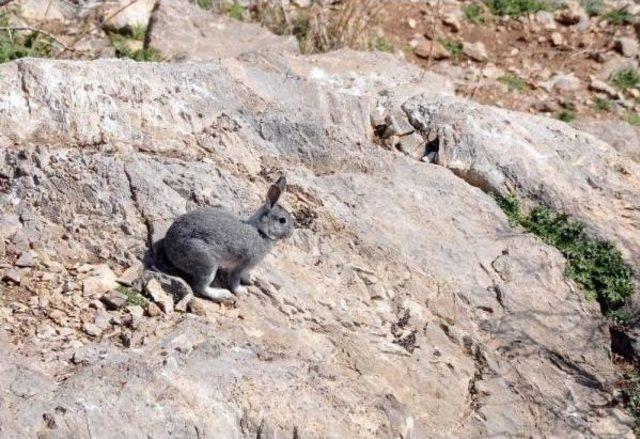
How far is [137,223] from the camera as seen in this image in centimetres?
609

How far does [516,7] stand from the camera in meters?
12.5

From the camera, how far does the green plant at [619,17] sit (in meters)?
12.6

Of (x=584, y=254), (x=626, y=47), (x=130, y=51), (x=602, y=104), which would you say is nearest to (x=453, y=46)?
(x=602, y=104)

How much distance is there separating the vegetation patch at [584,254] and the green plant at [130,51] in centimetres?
401

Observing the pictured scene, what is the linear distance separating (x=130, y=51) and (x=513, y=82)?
512 centimetres

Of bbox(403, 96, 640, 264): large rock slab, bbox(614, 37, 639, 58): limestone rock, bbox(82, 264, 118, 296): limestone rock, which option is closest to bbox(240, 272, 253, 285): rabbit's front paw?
bbox(82, 264, 118, 296): limestone rock

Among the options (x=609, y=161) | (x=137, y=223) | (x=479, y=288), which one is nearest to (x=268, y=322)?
(x=137, y=223)

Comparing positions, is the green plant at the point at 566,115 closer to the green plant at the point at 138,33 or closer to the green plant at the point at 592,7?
the green plant at the point at 592,7

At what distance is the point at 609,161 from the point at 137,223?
4.56 metres

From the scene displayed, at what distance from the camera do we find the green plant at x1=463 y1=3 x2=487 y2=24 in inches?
487

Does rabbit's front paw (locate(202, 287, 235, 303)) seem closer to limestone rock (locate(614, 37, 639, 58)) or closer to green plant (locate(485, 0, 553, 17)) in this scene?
green plant (locate(485, 0, 553, 17))

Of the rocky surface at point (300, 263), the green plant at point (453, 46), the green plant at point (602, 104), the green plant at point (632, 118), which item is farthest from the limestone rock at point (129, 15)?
the green plant at point (632, 118)

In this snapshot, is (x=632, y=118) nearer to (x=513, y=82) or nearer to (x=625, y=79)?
(x=625, y=79)

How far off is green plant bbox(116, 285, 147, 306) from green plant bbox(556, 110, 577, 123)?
6985mm
